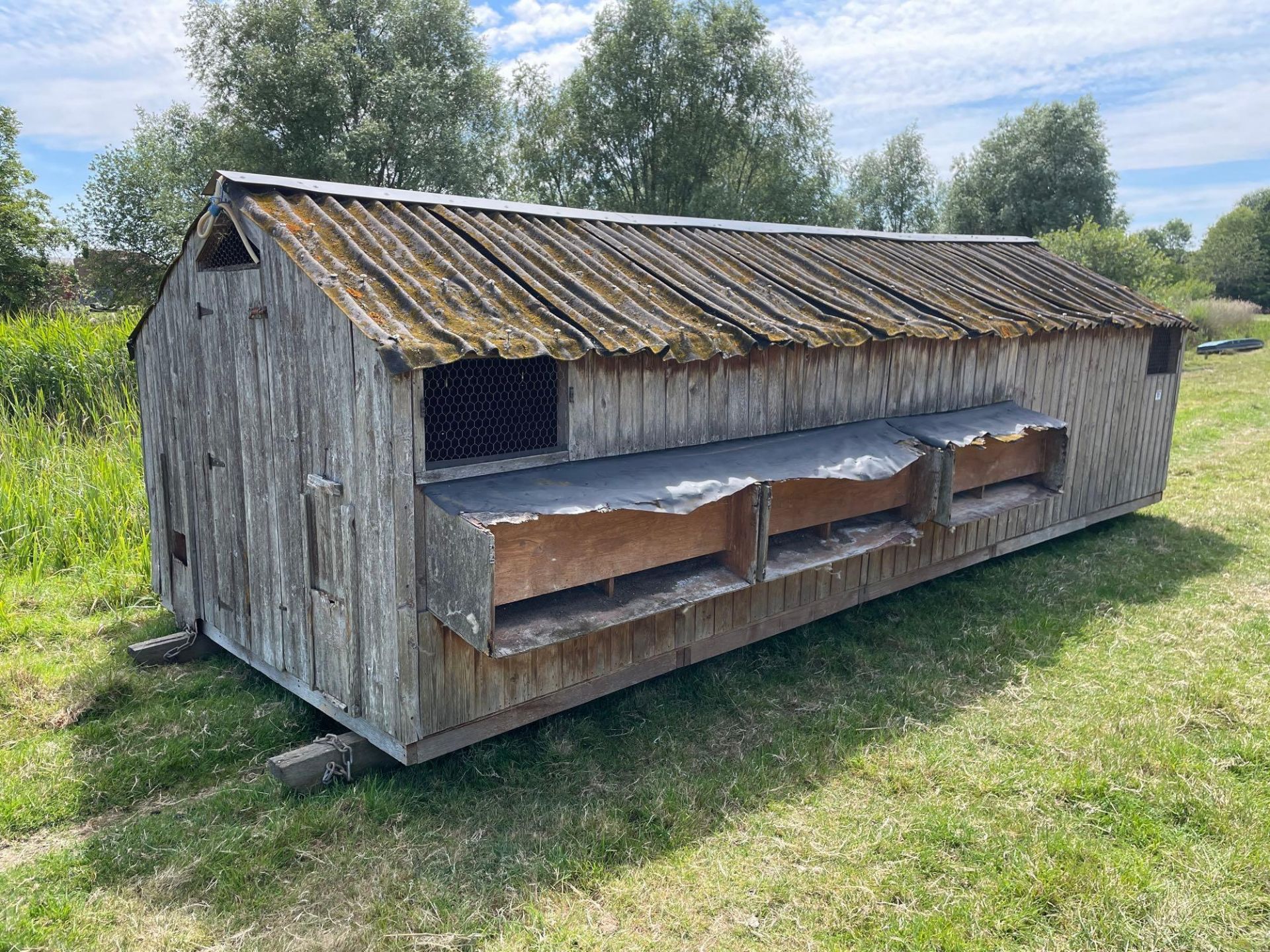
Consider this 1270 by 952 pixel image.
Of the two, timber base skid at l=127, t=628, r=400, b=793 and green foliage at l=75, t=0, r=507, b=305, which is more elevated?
green foliage at l=75, t=0, r=507, b=305

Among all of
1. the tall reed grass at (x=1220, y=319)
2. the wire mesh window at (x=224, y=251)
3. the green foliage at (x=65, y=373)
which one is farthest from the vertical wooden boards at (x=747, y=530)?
the tall reed grass at (x=1220, y=319)

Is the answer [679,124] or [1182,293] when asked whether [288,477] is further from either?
[1182,293]

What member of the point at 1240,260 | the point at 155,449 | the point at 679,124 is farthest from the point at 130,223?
the point at 1240,260

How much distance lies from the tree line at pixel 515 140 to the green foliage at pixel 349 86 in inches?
2.1

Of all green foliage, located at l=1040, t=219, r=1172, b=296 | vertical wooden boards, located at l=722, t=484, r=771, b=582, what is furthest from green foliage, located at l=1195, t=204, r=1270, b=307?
vertical wooden boards, located at l=722, t=484, r=771, b=582

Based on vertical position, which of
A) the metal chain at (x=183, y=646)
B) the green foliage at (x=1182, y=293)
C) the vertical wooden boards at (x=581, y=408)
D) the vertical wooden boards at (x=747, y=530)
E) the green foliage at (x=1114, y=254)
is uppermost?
the green foliage at (x=1114, y=254)

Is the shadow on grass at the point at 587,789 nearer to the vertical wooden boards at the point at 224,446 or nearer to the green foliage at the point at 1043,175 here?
the vertical wooden boards at the point at 224,446

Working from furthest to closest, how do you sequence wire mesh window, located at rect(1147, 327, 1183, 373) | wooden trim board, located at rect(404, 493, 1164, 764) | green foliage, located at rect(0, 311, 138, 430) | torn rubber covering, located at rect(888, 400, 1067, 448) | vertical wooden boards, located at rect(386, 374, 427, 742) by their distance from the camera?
green foliage, located at rect(0, 311, 138, 430), wire mesh window, located at rect(1147, 327, 1183, 373), torn rubber covering, located at rect(888, 400, 1067, 448), wooden trim board, located at rect(404, 493, 1164, 764), vertical wooden boards, located at rect(386, 374, 427, 742)

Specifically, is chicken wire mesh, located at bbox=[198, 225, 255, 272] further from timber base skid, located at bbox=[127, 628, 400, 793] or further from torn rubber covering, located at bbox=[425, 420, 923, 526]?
timber base skid, located at bbox=[127, 628, 400, 793]

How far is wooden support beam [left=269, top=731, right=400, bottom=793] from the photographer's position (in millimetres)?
4957

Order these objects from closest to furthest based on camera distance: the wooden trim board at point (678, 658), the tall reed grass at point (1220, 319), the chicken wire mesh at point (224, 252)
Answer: the wooden trim board at point (678, 658) → the chicken wire mesh at point (224, 252) → the tall reed grass at point (1220, 319)

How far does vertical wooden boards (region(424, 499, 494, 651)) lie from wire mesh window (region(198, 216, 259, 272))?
8.32ft

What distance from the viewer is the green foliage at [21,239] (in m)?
22.5

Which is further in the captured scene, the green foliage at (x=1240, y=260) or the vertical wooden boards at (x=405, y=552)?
the green foliage at (x=1240, y=260)
